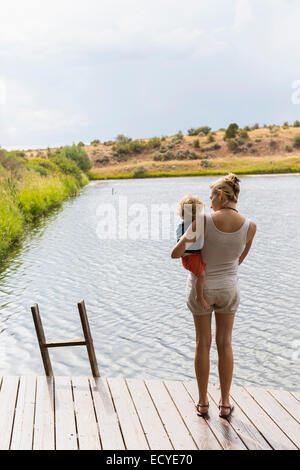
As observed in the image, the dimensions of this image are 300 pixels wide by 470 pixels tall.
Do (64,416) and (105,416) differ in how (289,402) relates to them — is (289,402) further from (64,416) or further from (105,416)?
(64,416)

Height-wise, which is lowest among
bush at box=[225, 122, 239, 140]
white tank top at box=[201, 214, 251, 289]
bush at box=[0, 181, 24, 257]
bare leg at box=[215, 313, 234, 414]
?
bush at box=[0, 181, 24, 257]

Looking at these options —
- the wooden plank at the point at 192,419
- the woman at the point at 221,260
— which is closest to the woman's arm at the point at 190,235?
the woman at the point at 221,260

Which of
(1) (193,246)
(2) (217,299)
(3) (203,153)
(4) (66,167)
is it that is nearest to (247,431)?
(2) (217,299)

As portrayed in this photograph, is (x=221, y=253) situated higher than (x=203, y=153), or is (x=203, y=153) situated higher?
(x=221, y=253)

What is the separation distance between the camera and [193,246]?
3.38 meters

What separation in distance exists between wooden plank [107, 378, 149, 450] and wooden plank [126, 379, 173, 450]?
4cm

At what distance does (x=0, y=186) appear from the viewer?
1772cm

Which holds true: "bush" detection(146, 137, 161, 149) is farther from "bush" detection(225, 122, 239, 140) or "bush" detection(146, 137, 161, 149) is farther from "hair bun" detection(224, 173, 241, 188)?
"hair bun" detection(224, 173, 241, 188)

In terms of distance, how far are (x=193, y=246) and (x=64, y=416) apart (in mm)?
1659

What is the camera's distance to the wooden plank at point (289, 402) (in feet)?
12.8

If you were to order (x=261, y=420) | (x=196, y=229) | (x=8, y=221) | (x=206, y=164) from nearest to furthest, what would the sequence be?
1. (x=196, y=229)
2. (x=261, y=420)
3. (x=8, y=221)
4. (x=206, y=164)

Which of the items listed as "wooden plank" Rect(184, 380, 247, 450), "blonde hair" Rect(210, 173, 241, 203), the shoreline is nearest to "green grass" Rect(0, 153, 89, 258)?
"wooden plank" Rect(184, 380, 247, 450)

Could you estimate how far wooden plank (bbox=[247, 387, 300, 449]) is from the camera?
11.6ft

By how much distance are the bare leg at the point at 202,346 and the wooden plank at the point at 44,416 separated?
1.10 meters
